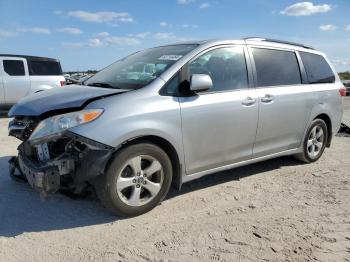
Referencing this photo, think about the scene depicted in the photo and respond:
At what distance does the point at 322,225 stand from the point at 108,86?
2629 millimetres

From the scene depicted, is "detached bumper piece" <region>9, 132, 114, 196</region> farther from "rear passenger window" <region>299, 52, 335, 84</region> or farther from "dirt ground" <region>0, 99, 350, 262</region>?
"rear passenger window" <region>299, 52, 335, 84</region>

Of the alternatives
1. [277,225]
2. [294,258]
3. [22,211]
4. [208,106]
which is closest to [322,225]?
[277,225]

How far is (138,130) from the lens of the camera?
150 inches

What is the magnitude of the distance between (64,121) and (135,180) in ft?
2.91

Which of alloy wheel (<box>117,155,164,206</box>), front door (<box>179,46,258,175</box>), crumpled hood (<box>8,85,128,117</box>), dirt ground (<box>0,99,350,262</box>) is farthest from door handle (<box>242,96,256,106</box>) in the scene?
crumpled hood (<box>8,85,128,117</box>)

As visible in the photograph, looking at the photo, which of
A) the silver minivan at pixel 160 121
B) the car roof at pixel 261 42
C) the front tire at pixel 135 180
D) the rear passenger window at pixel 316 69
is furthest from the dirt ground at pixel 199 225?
Answer: the car roof at pixel 261 42

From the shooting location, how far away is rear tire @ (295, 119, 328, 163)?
598cm

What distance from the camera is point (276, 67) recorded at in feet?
17.7

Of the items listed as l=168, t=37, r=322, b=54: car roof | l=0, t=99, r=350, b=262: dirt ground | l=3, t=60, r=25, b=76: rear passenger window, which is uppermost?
l=168, t=37, r=322, b=54: car roof

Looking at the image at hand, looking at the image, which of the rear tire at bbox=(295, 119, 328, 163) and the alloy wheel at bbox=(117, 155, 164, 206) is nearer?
the alloy wheel at bbox=(117, 155, 164, 206)

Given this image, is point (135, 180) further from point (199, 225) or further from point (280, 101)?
point (280, 101)

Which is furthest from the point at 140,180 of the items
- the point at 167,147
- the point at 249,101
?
the point at 249,101

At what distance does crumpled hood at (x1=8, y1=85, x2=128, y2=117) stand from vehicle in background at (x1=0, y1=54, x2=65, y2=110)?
8601 mm

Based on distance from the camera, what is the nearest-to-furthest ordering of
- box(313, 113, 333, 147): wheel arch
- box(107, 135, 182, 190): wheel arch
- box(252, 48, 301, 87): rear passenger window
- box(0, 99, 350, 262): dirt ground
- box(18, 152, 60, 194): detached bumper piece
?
box(0, 99, 350, 262): dirt ground, box(18, 152, 60, 194): detached bumper piece, box(107, 135, 182, 190): wheel arch, box(252, 48, 301, 87): rear passenger window, box(313, 113, 333, 147): wheel arch
